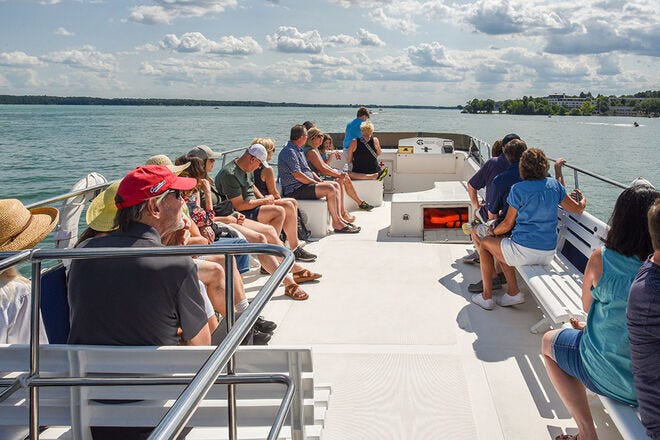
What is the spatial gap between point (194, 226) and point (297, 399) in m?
1.93

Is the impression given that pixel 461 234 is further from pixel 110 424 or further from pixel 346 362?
pixel 110 424

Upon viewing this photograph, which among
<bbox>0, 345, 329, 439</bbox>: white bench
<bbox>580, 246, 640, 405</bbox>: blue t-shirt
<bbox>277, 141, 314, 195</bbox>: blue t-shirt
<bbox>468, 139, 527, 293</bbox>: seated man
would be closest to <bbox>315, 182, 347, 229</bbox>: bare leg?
<bbox>277, 141, 314, 195</bbox>: blue t-shirt

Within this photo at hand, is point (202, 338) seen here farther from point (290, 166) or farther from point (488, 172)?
point (290, 166)

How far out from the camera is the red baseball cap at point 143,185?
1.95m

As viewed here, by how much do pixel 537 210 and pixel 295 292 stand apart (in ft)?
5.56

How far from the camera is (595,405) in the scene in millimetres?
2461

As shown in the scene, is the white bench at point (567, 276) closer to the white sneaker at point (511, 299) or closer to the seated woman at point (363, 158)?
the white sneaker at point (511, 299)

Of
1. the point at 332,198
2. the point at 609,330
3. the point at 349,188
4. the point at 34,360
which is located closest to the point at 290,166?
the point at 332,198

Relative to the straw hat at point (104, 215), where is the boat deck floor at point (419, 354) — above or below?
below

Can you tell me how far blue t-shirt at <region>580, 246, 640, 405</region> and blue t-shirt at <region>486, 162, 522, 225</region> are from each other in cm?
178

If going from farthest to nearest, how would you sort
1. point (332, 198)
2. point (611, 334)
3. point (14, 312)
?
1. point (332, 198)
2. point (14, 312)
3. point (611, 334)

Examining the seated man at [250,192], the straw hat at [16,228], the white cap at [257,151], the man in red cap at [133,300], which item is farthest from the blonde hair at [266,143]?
the man in red cap at [133,300]

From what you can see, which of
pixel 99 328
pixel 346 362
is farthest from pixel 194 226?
pixel 99 328

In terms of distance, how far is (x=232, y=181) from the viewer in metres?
4.43
